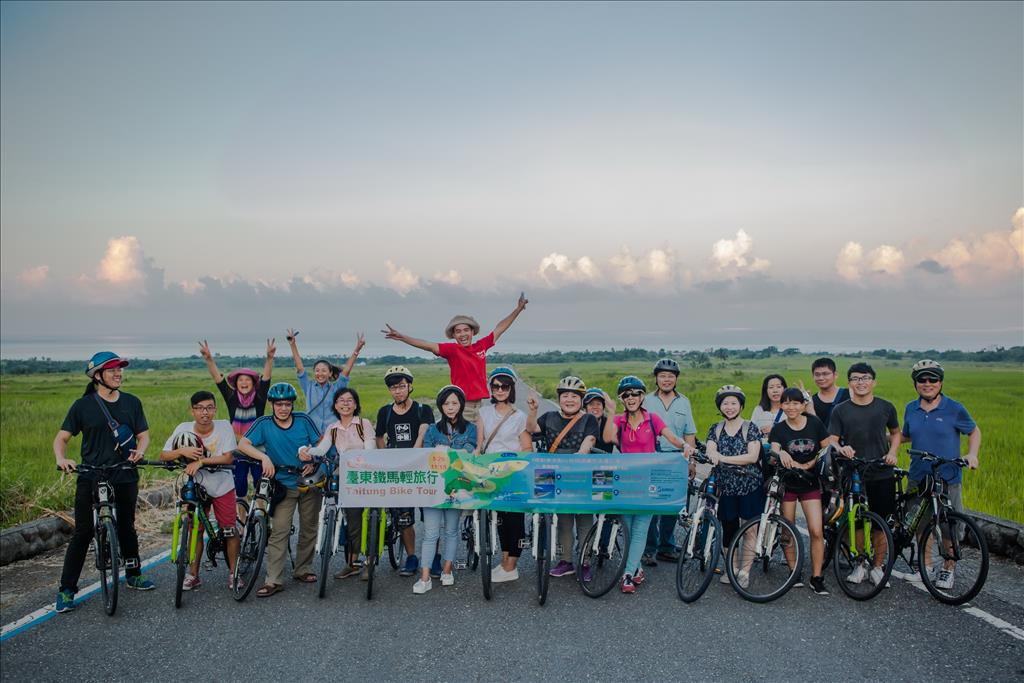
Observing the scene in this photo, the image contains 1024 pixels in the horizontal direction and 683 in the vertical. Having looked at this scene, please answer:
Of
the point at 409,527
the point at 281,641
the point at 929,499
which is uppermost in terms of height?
the point at 929,499

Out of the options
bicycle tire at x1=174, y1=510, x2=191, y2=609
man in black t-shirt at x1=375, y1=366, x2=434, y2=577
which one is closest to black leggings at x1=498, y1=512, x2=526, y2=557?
man in black t-shirt at x1=375, y1=366, x2=434, y2=577

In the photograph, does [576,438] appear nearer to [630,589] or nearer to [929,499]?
[630,589]

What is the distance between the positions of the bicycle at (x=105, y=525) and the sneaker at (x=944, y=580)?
23.9 feet

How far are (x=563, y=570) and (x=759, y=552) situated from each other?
6.32 feet

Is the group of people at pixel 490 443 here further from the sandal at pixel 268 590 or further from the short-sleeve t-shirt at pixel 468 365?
the short-sleeve t-shirt at pixel 468 365

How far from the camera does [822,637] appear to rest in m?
5.31

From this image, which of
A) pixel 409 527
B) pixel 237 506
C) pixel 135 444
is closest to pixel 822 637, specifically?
pixel 409 527

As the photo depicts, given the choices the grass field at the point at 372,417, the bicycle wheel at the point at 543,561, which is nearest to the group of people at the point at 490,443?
the bicycle wheel at the point at 543,561

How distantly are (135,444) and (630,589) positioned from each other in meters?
4.95

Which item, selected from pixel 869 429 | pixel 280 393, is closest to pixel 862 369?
pixel 869 429

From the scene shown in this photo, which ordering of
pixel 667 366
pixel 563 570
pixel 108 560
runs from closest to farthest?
1. pixel 108 560
2. pixel 563 570
3. pixel 667 366

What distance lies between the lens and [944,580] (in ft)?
19.9

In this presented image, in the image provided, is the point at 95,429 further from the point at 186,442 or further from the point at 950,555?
the point at 950,555

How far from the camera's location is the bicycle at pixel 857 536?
246 inches
